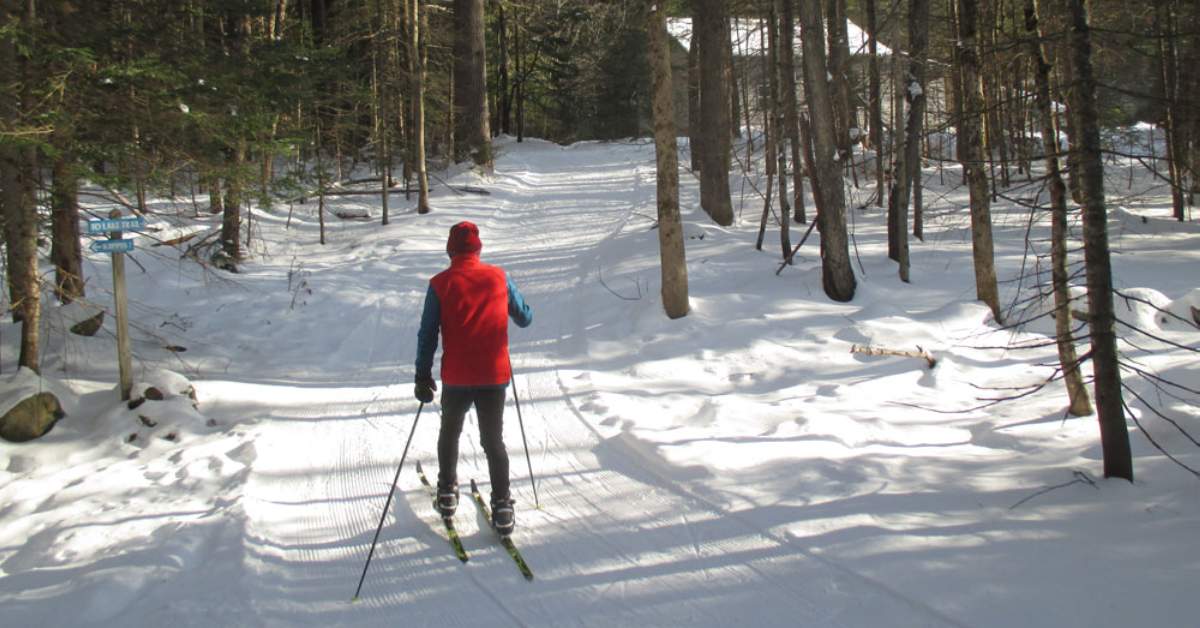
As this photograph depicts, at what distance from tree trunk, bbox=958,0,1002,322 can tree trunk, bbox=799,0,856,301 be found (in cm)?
172

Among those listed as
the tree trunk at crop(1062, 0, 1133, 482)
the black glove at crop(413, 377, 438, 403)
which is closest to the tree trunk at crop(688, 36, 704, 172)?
the tree trunk at crop(1062, 0, 1133, 482)

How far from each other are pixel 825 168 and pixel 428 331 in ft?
25.3

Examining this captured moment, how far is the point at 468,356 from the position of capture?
514 centimetres

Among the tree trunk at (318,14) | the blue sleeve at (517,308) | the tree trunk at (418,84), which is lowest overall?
the blue sleeve at (517,308)

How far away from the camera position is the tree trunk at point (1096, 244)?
495cm

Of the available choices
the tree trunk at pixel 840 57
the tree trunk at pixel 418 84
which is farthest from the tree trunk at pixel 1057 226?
the tree trunk at pixel 418 84

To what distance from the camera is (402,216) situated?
21.6 meters

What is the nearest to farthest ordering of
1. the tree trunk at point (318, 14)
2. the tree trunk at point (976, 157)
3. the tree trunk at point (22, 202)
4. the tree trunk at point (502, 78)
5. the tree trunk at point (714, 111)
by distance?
1. the tree trunk at point (22, 202)
2. the tree trunk at point (976, 157)
3. the tree trunk at point (714, 111)
4. the tree trunk at point (318, 14)
5. the tree trunk at point (502, 78)

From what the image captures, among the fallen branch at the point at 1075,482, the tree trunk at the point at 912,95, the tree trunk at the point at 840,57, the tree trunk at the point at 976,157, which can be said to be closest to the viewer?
the fallen branch at the point at 1075,482

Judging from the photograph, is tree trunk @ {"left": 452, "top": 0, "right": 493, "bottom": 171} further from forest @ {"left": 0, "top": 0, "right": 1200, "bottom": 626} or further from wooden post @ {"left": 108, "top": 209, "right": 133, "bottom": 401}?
wooden post @ {"left": 108, "top": 209, "right": 133, "bottom": 401}

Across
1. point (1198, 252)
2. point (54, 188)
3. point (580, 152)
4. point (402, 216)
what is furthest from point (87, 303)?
point (580, 152)

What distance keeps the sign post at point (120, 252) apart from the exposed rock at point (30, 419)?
62 cm

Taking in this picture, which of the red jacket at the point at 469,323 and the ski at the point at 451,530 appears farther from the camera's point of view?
the red jacket at the point at 469,323

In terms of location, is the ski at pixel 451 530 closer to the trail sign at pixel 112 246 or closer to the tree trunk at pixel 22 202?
the trail sign at pixel 112 246
